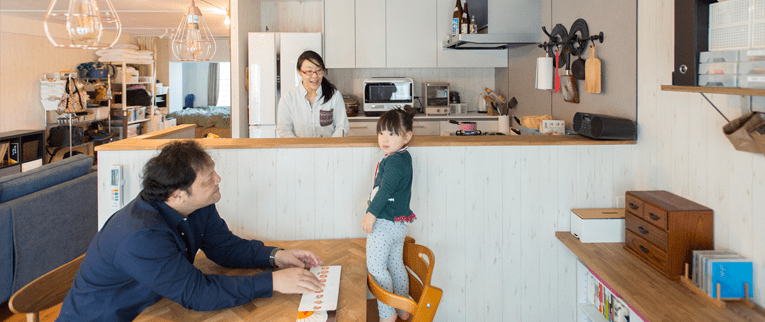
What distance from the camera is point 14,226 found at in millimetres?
2881

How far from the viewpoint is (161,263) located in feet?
4.29

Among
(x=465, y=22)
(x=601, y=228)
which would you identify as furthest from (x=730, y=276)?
(x=465, y=22)

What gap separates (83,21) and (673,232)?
6.76 feet

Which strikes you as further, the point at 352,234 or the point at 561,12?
the point at 561,12

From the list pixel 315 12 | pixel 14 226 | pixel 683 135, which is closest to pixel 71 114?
pixel 315 12

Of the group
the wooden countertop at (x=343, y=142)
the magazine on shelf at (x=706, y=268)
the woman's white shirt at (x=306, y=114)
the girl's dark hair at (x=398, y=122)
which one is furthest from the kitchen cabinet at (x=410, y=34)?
the magazine on shelf at (x=706, y=268)

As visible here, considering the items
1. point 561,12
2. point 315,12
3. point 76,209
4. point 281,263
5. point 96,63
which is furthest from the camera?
point 96,63

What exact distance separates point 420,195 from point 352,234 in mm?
357

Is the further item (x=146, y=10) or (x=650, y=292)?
(x=146, y=10)

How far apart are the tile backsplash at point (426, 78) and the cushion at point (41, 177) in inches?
91.5

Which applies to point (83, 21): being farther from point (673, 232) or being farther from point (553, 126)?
point (553, 126)

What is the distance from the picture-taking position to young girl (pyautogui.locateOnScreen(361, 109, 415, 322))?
191 cm

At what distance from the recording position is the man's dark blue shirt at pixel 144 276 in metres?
1.31

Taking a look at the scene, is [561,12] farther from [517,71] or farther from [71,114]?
[71,114]
